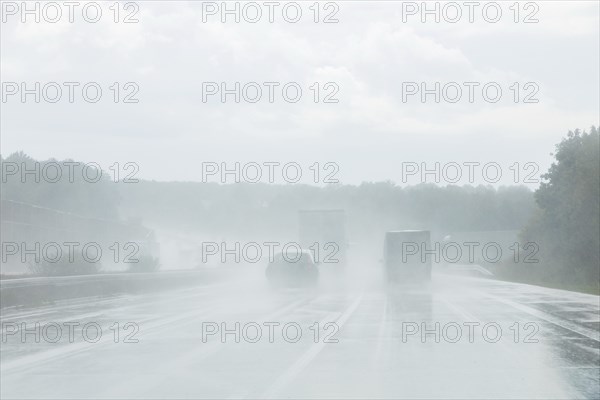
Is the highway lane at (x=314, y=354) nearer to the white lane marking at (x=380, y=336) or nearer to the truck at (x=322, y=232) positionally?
the white lane marking at (x=380, y=336)

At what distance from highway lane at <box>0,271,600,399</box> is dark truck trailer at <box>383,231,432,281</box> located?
66.9 ft

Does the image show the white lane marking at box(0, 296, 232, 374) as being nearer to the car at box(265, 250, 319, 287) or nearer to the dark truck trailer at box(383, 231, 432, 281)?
the car at box(265, 250, 319, 287)

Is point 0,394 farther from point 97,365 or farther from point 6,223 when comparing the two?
point 6,223

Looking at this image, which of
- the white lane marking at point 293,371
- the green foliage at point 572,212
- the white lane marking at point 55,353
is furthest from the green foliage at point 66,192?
the white lane marking at point 293,371

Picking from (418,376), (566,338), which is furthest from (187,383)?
(566,338)

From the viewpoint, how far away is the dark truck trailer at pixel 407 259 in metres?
46.0

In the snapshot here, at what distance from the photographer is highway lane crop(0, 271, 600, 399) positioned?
10.9 meters

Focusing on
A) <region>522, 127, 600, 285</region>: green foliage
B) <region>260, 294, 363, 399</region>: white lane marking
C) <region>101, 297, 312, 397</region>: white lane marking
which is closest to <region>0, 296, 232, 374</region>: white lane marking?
<region>101, 297, 312, 397</region>: white lane marking

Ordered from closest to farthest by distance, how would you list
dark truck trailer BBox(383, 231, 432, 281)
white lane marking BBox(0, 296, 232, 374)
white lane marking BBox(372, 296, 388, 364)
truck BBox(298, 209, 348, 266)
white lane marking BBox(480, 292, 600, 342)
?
white lane marking BBox(0, 296, 232, 374), white lane marking BBox(372, 296, 388, 364), white lane marking BBox(480, 292, 600, 342), dark truck trailer BBox(383, 231, 432, 281), truck BBox(298, 209, 348, 266)

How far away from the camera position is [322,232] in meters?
56.9

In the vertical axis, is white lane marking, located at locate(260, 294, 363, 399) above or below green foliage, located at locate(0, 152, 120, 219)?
below

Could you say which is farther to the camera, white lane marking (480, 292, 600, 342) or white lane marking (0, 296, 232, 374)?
white lane marking (480, 292, 600, 342)

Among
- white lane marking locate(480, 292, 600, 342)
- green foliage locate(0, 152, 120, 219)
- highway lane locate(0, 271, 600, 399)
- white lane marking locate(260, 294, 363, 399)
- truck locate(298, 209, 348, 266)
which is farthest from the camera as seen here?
green foliage locate(0, 152, 120, 219)

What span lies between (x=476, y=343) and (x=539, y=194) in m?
55.1
